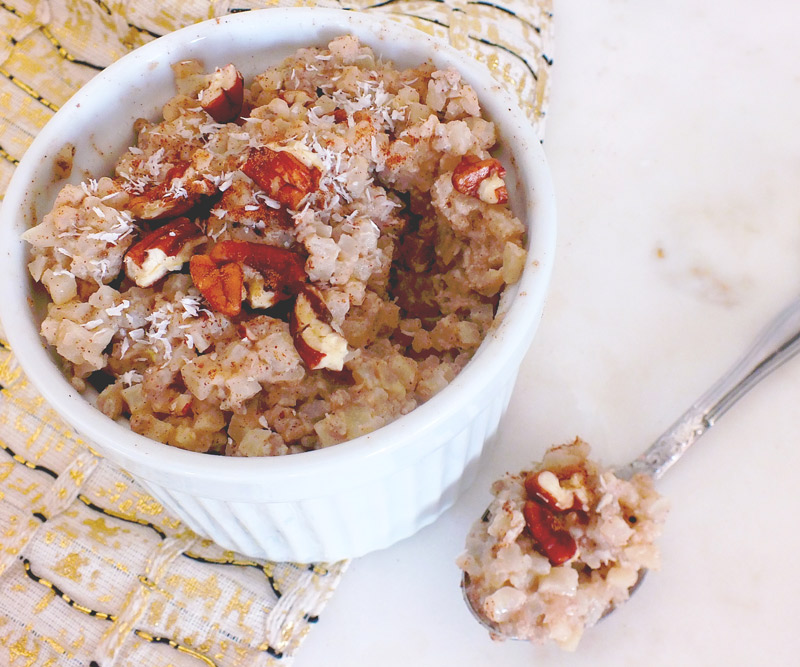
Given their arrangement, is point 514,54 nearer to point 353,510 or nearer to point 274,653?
point 353,510

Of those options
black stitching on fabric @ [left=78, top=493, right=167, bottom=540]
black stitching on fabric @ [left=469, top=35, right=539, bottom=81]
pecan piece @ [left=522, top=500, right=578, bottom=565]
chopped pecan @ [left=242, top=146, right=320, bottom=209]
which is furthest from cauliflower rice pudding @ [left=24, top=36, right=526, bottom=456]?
black stitching on fabric @ [left=469, top=35, right=539, bottom=81]

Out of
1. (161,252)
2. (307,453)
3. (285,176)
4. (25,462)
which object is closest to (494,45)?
(285,176)

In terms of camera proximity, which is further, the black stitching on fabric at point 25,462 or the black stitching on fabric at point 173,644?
the black stitching on fabric at point 25,462

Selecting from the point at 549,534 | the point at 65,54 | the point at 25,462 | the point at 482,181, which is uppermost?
the point at 482,181

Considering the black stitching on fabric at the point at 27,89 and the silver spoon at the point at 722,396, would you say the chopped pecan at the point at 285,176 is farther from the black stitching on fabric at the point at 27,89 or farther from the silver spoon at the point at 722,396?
the black stitching on fabric at the point at 27,89

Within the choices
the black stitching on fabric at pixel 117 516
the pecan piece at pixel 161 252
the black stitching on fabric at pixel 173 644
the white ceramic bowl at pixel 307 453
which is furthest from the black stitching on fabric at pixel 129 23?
the black stitching on fabric at pixel 173 644

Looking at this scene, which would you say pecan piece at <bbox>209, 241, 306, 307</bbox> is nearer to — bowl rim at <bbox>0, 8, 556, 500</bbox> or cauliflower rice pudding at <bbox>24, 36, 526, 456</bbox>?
cauliflower rice pudding at <bbox>24, 36, 526, 456</bbox>
